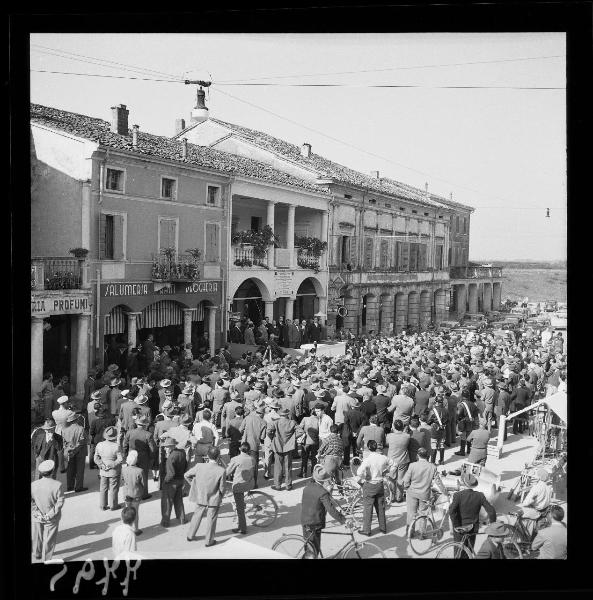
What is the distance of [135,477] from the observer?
814cm

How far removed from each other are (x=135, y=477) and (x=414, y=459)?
3.49 metres

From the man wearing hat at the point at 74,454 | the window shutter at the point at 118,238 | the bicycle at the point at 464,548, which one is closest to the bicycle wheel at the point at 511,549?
the bicycle at the point at 464,548

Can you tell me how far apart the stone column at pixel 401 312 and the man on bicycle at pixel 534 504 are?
315 cm

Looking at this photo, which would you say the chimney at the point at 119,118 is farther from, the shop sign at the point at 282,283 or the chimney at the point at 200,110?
the shop sign at the point at 282,283

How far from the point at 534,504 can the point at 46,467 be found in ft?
19.1

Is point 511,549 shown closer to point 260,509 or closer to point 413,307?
point 260,509

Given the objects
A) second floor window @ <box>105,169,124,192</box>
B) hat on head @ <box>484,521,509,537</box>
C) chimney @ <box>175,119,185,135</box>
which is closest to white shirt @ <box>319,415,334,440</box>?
hat on head @ <box>484,521,509,537</box>

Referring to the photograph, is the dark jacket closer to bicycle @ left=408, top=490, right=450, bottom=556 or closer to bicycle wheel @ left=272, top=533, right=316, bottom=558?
bicycle wheel @ left=272, top=533, right=316, bottom=558

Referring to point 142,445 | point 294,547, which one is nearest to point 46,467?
point 142,445

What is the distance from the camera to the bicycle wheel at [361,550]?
8117mm

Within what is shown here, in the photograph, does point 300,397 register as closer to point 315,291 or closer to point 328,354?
point 328,354

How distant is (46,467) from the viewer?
802 centimetres

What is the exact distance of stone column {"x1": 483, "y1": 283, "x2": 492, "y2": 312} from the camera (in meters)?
10.1
